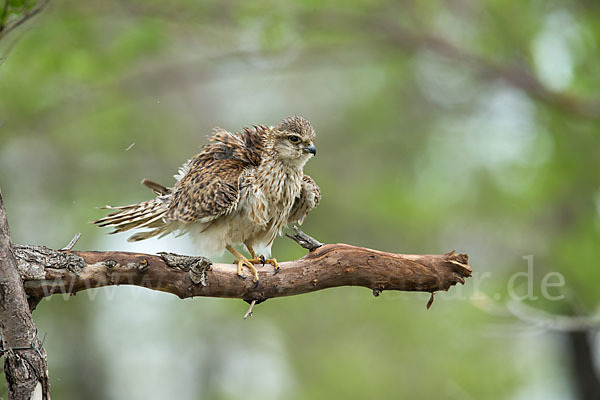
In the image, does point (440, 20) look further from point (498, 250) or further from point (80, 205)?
point (80, 205)

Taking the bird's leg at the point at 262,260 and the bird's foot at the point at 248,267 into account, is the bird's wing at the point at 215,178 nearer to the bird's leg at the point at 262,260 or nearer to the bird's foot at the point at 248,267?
the bird's leg at the point at 262,260

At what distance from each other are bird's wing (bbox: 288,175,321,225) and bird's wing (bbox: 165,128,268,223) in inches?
15.4

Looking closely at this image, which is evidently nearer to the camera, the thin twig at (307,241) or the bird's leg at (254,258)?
the thin twig at (307,241)

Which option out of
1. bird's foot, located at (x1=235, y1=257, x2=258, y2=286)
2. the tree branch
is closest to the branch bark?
the tree branch

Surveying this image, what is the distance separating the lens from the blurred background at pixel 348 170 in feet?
29.3

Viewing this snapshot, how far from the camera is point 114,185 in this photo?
12086 mm

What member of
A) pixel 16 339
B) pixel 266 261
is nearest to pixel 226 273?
pixel 266 261

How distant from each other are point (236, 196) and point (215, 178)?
181 millimetres

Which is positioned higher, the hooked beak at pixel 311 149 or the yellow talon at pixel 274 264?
the hooked beak at pixel 311 149

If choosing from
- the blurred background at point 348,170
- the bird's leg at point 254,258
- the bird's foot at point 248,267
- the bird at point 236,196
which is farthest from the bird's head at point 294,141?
the blurred background at point 348,170

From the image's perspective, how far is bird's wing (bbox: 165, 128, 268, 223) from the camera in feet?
14.1

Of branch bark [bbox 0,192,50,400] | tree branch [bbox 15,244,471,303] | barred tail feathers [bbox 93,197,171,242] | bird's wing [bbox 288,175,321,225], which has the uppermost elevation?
bird's wing [bbox 288,175,321,225]

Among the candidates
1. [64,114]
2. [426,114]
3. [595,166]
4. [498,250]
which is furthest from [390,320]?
[64,114]

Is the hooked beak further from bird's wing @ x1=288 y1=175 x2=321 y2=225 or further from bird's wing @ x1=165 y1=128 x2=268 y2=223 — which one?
bird's wing @ x1=165 y1=128 x2=268 y2=223
